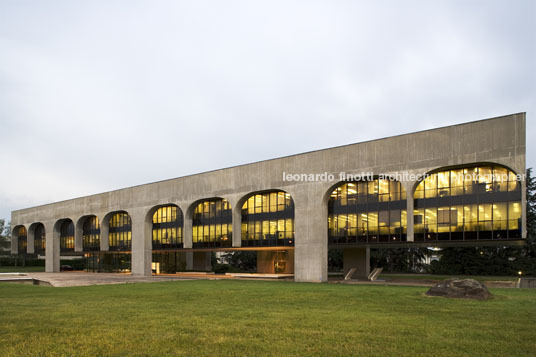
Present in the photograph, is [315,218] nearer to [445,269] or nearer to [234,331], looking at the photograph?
[234,331]

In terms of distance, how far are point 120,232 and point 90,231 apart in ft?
27.7

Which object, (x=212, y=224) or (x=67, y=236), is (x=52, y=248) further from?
(x=212, y=224)

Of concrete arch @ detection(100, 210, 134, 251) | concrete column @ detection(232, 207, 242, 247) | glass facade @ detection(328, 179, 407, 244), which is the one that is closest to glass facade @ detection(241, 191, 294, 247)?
concrete column @ detection(232, 207, 242, 247)

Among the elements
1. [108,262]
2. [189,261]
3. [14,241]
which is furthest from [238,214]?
[14,241]

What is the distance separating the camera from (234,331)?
12047mm

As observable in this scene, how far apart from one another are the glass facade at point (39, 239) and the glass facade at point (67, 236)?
236 inches

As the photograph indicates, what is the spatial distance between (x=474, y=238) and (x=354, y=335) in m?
23.2

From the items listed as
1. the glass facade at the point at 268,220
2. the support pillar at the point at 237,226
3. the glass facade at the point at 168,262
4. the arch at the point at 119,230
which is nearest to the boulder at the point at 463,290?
the glass facade at the point at 268,220

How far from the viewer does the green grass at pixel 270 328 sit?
32.9 ft

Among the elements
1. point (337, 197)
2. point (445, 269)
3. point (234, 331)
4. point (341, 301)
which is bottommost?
point (445, 269)

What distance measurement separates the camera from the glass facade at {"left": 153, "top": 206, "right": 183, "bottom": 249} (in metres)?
54.4

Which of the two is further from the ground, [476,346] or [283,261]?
[476,346]

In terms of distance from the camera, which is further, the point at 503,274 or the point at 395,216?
the point at 503,274

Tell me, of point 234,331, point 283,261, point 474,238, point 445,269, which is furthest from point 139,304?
point 445,269
